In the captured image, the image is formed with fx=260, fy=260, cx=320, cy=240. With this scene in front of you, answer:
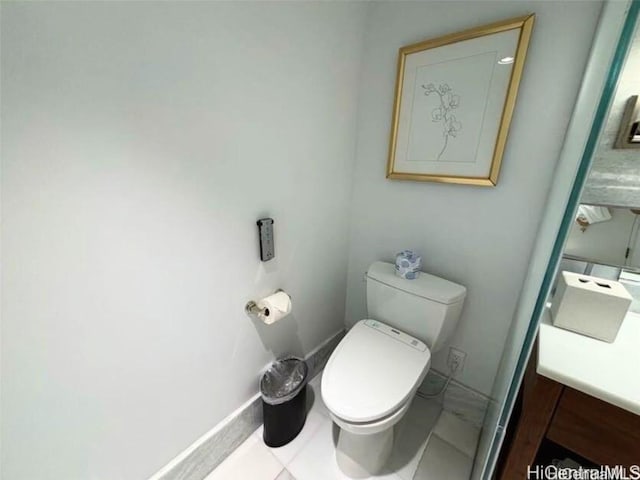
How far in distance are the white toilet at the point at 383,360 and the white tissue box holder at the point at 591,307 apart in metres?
0.35

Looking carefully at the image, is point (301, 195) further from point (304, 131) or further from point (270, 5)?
point (270, 5)

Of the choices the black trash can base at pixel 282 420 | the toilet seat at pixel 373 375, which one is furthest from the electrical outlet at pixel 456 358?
the black trash can base at pixel 282 420

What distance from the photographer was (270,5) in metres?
0.85

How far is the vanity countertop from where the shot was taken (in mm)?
621

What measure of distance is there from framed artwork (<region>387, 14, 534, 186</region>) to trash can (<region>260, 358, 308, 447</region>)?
110 cm

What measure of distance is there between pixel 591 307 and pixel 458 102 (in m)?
0.85

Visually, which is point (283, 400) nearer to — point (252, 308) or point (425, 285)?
point (252, 308)

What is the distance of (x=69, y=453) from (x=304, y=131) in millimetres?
1296

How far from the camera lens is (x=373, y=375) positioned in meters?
1.01

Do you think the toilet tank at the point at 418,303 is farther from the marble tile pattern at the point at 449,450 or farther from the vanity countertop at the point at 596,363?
the marble tile pattern at the point at 449,450

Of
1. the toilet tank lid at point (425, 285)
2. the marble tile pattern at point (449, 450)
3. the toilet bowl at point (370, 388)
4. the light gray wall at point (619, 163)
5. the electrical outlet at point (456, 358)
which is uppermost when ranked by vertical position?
the light gray wall at point (619, 163)

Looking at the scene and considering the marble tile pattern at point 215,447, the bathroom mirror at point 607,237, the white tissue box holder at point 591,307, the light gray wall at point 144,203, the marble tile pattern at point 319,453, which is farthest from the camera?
the marble tile pattern at point 319,453

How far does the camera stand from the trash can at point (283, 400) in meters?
→ 1.14

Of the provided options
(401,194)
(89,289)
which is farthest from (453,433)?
(89,289)
